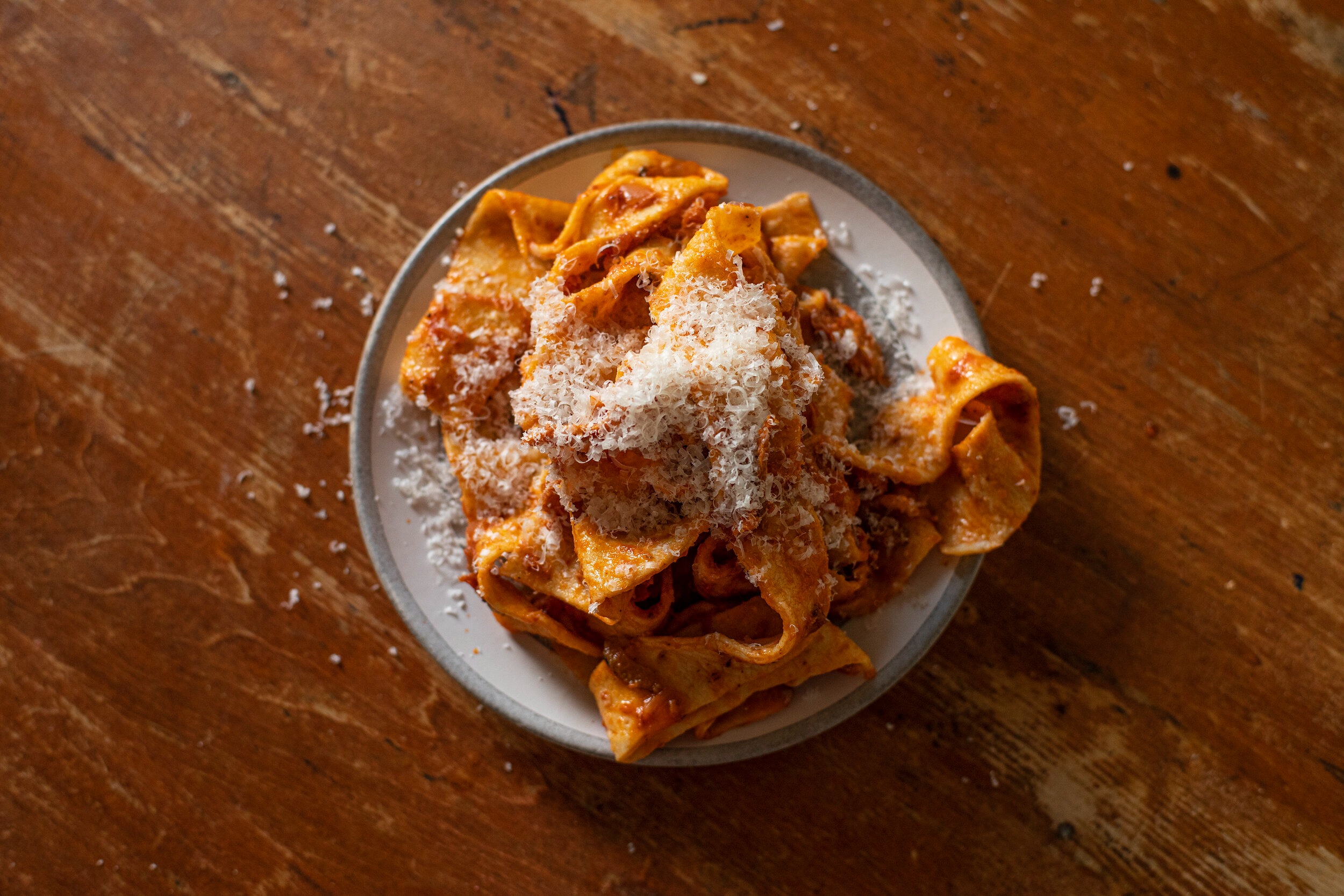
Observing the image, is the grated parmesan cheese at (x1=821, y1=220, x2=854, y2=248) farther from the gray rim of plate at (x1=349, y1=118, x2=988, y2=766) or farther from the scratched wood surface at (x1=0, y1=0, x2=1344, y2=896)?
the scratched wood surface at (x1=0, y1=0, x2=1344, y2=896)

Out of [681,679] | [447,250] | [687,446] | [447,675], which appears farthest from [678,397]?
[447,675]

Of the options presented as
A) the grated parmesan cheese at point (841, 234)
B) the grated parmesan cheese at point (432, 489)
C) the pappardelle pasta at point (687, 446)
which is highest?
the grated parmesan cheese at point (841, 234)

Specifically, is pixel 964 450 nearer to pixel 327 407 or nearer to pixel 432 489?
pixel 432 489

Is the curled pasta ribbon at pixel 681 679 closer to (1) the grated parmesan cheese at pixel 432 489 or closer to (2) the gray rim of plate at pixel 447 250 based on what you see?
(2) the gray rim of plate at pixel 447 250

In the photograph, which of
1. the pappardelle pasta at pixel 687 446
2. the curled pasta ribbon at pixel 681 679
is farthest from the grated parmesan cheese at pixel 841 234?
the curled pasta ribbon at pixel 681 679

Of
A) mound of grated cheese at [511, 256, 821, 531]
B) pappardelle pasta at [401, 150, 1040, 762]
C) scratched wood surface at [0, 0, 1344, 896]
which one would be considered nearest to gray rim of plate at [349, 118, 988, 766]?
pappardelle pasta at [401, 150, 1040, 762]

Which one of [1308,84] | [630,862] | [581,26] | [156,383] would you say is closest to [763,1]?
[581,26]

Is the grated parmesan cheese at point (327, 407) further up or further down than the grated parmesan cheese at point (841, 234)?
further down
